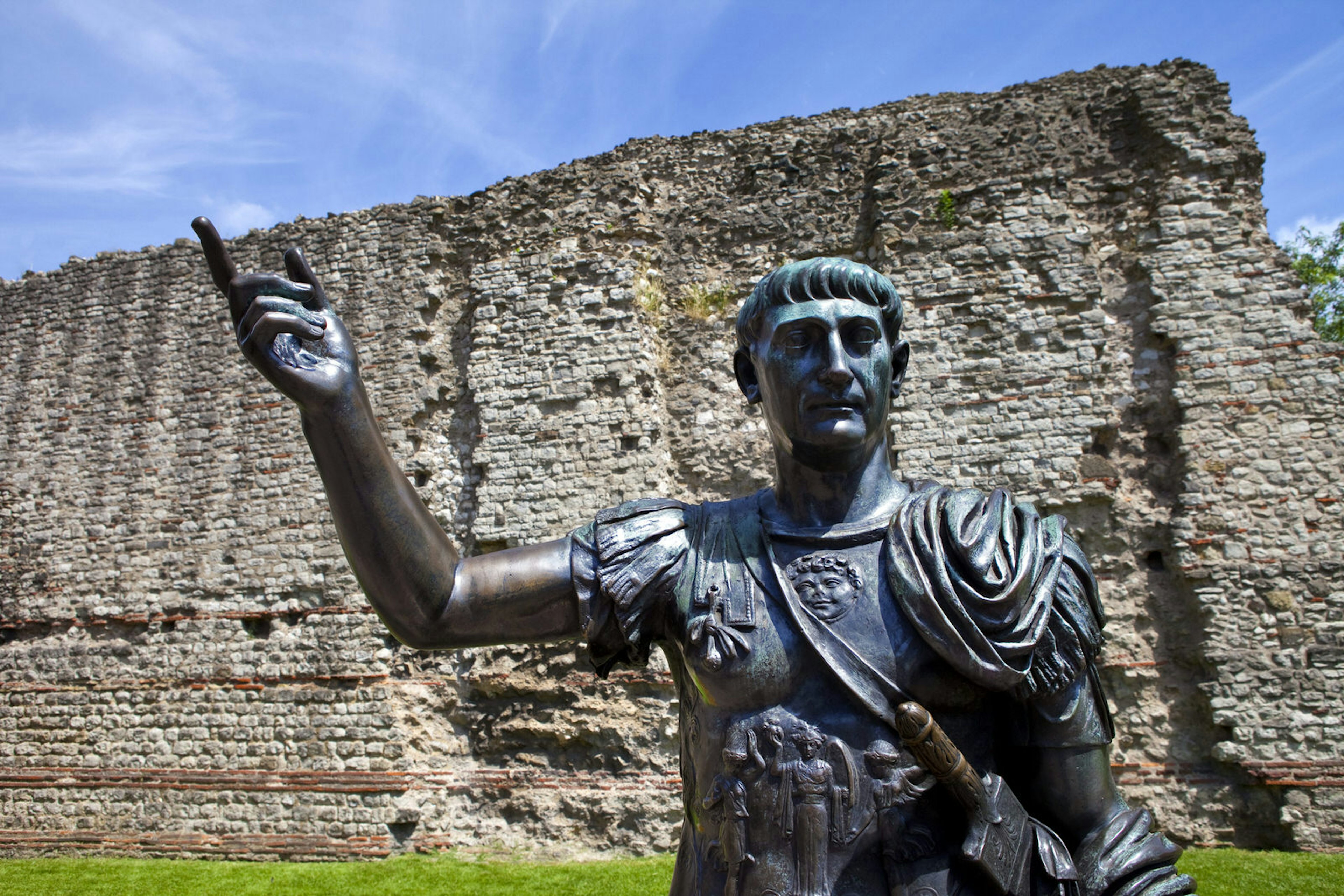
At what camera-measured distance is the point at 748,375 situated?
1.91 m

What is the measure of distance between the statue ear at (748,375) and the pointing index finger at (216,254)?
0.97 m

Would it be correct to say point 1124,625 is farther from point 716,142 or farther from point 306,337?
point 306,337

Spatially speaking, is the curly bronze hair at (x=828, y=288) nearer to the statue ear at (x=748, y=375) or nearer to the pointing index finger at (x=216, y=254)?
the statue ear at (x=748, y=375)

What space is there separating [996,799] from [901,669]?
247 mm

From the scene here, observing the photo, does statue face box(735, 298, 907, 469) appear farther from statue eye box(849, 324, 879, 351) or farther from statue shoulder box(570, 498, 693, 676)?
statue shoulder box(570, 498, 693, 676)

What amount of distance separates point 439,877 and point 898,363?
688 centimetres

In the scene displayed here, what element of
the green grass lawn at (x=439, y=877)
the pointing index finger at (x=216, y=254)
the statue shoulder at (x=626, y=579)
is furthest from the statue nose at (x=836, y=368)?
the green grass lawn at (x=439, y=877)

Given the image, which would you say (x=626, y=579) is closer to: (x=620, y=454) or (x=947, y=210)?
(x=620, y=454)

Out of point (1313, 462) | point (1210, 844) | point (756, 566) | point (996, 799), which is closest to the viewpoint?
point (996, 799)

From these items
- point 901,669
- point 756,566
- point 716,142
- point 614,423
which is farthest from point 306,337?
point 716,142

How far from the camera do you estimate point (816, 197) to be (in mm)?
9477

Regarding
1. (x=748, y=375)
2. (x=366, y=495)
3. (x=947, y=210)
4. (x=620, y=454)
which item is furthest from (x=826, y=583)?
(x=947, y=210)

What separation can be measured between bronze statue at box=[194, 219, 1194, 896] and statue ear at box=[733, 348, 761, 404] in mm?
89

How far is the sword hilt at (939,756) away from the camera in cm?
138
